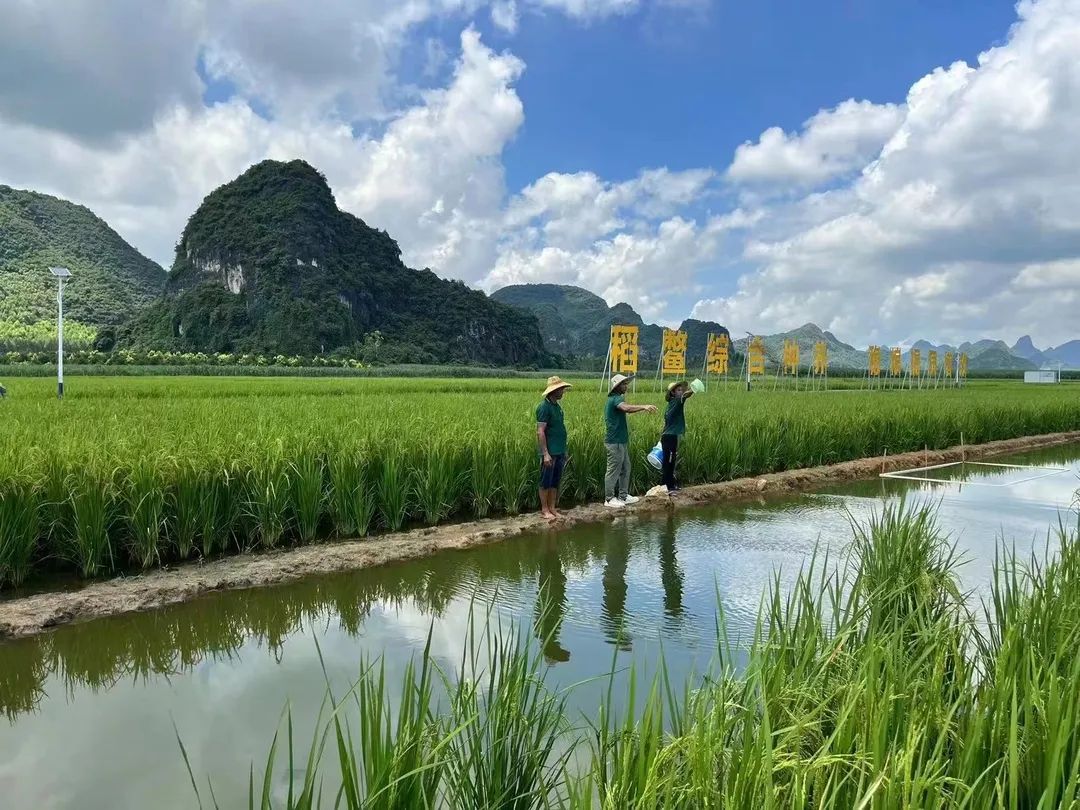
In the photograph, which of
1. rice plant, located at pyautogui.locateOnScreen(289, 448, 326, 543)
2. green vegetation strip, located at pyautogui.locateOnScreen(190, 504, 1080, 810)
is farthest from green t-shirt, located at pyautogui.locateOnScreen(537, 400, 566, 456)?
green vegetation strip, located at pyautogui.locateOnScreen(190, 504, 1080, 810)

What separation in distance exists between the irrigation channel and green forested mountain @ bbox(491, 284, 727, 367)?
258ft

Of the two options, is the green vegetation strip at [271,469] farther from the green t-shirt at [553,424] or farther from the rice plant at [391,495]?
the green t-shirt at [553,424]

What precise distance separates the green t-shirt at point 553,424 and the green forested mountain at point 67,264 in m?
83.1

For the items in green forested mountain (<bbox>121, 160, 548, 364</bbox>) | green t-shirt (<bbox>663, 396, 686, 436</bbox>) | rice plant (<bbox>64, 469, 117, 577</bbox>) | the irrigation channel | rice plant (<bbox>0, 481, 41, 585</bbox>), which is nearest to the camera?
the irrigation channel

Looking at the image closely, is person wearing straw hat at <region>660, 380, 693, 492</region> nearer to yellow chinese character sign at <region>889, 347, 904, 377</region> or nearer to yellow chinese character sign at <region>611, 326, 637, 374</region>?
yellow chinese character sign at <region>611, 326, 637, 374</region>

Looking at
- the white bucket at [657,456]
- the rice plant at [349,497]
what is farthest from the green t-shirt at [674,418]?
the rice plant at [349,497]

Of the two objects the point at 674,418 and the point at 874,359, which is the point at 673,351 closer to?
the point at 674,418

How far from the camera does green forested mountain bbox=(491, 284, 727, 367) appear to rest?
10194 cm

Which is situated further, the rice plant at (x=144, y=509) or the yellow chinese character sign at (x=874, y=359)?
the yellow chinese character sign at (x=874, y=359)

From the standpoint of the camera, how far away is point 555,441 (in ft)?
23.5

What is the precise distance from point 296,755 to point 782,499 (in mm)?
7234

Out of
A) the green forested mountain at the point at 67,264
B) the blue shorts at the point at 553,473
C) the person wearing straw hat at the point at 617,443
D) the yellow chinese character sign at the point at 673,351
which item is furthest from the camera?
the green forested mountain at the point at 67,264

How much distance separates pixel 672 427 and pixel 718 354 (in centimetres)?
2264

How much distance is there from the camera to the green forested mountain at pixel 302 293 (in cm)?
6950
